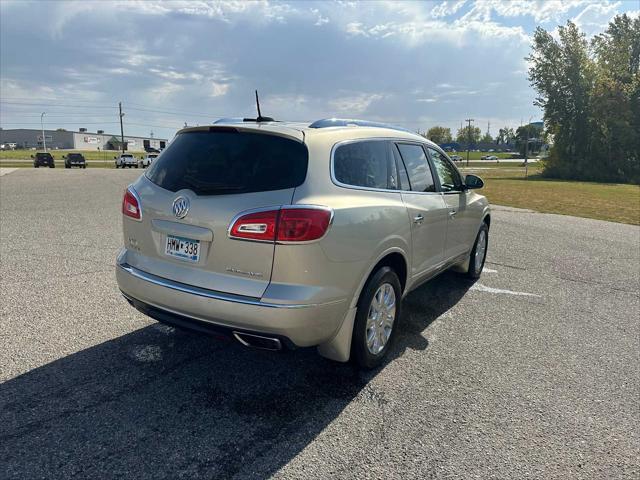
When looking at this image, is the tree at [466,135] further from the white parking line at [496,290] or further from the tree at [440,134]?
the white parking line at [496,290]

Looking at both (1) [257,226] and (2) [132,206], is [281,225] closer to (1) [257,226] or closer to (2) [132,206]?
(1) [257,226]

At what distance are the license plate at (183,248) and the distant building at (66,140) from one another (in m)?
141

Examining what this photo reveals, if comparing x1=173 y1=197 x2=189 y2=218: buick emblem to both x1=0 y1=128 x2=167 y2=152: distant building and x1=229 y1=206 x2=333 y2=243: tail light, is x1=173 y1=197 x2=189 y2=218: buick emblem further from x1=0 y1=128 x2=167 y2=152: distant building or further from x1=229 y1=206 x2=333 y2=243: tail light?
x1=0 y1=128 x2=167 y2=152: distant building

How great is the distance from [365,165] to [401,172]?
1.85ft

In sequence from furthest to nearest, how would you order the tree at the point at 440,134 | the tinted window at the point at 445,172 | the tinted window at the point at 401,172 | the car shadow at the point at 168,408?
the tree at the point at 440,134 → the tinted window at the point at 445,172 → the tinted window at the point at 401,172 → the car shadow at the point at 168,408

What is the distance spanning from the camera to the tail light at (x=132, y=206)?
10.8ft

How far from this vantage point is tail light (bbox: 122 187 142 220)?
3.29m

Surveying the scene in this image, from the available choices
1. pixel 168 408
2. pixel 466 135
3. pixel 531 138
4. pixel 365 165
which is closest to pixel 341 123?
pixel 365 165

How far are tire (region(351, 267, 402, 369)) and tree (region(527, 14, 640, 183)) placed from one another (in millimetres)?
51700

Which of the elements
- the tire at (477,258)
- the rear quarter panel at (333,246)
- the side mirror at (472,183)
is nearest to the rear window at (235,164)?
the rear quarter panel at (333,246)

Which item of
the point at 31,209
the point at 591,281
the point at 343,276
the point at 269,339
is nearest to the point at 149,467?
the point at 269,339

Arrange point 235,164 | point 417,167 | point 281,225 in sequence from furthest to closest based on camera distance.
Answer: point 417,167 < point 235,164 < point 281,225

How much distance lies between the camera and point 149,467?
93.3 inches

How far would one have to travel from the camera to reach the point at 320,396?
313 centimetres
